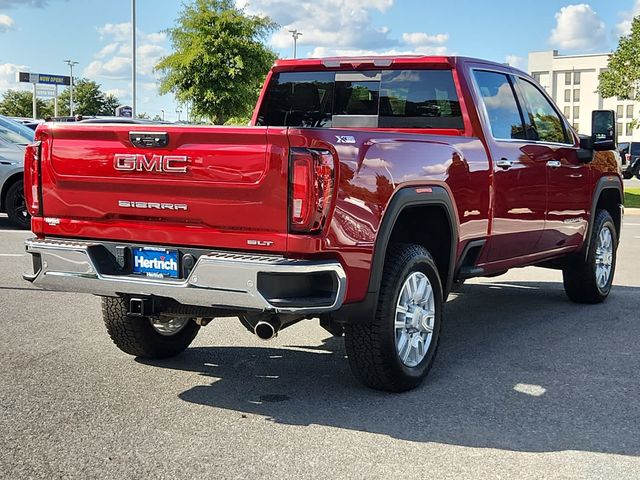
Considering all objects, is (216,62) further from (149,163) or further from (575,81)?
(575,81)

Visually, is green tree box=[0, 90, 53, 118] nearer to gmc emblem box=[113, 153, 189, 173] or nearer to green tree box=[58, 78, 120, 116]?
green tree box=[58, 78, 120, 116]

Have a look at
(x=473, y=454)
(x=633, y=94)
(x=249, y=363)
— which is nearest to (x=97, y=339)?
(x=249, y=363)

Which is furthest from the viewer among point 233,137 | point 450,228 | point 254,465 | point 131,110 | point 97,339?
point 131,110

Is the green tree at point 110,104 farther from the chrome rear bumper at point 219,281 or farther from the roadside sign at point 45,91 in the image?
the chrome rear bumper at point 219,281

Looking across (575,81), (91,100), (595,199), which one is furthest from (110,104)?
(595,199)

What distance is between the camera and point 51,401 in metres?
4.69

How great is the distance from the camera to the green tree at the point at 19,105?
335 ft

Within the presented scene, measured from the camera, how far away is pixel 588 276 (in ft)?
25.1

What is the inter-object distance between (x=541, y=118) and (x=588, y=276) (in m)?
1.56

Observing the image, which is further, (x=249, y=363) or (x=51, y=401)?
(x=249, y=363)

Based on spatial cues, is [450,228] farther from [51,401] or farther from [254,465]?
[51,401]

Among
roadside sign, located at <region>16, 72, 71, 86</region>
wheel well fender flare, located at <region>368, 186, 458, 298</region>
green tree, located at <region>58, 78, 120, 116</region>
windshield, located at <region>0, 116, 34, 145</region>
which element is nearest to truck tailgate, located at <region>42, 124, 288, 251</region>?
wheel well fender flare, located at <region>368, 186, 458, 298</region>

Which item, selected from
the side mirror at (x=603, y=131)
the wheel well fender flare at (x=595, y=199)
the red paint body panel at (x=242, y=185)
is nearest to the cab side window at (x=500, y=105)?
the red paint body panel at (x=242, y=185)

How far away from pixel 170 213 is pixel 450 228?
174cm
